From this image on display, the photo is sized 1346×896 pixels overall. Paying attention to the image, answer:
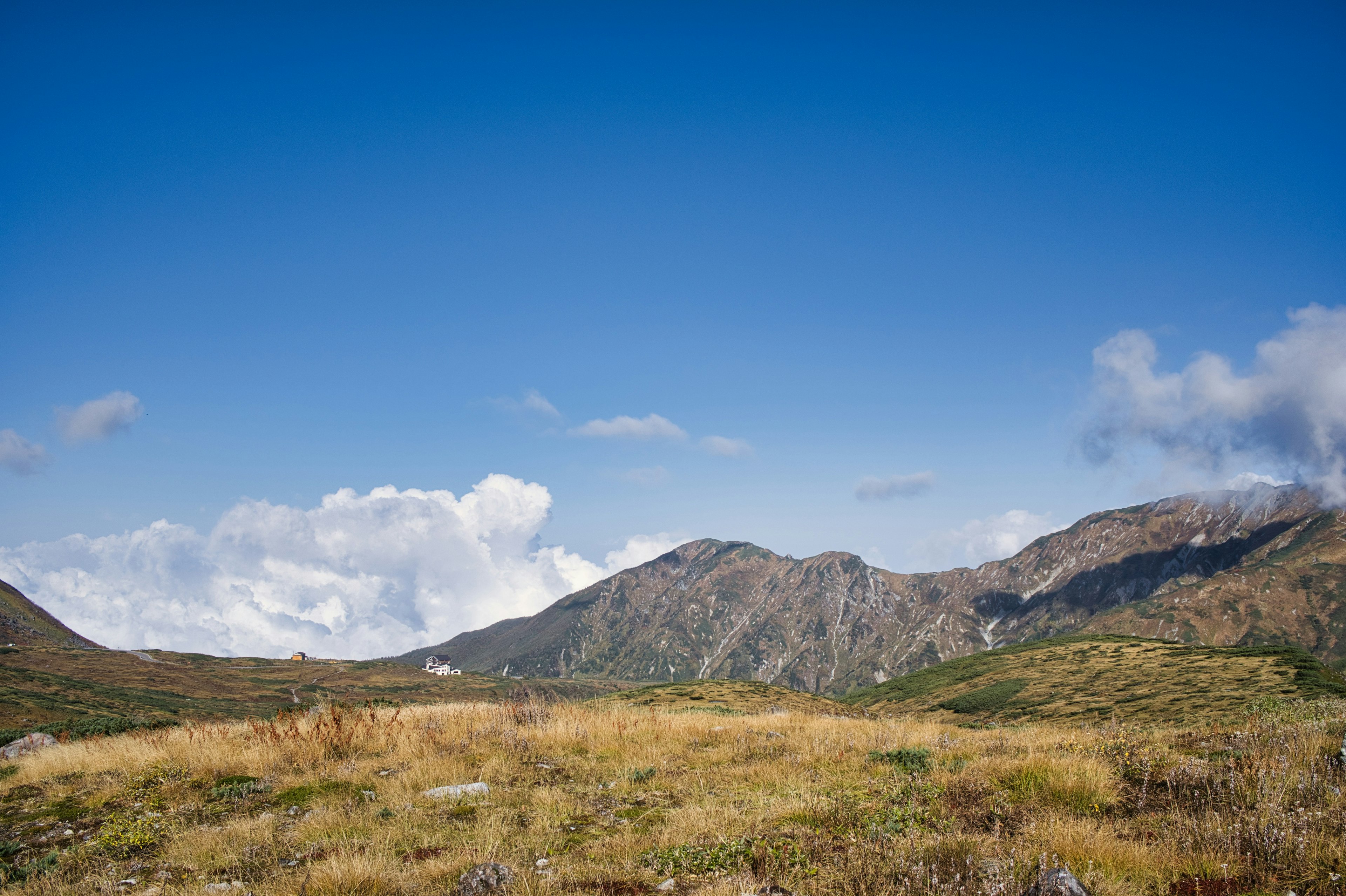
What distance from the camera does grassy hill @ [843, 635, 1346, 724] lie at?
1259 inches

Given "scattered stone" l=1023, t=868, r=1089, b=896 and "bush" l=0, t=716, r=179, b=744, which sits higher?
"scattered stone" l=1023, t=868, r=1089, b=896

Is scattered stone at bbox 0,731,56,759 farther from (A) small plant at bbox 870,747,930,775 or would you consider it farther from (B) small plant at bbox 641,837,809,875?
(A) small plant at bbox 870,747,930,775

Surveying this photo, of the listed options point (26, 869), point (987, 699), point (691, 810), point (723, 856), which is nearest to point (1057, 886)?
point (723, 856)

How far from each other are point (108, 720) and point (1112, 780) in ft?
90.8

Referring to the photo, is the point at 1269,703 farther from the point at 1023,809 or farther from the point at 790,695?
the point at 790,695

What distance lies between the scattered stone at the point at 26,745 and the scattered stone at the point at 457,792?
13297mm

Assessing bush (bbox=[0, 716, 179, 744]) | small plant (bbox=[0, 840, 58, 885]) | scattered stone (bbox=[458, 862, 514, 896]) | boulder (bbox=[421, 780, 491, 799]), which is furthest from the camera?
bush (bbox=[0, 716, 179, 744])

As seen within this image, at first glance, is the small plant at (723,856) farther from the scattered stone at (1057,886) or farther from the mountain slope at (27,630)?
the mountain slope at (27,630)

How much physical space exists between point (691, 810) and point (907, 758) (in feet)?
13.7

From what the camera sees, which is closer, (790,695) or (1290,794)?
(1290,794)

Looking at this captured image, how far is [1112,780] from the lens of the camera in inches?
315

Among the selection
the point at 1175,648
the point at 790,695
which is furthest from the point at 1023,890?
the point at 1175,648

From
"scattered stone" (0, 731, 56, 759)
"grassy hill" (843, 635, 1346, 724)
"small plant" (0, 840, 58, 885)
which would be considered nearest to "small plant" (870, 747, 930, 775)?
"grassy hill" (843, 635, 1346, 724)

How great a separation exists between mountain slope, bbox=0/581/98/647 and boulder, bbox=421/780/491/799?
187 meters
